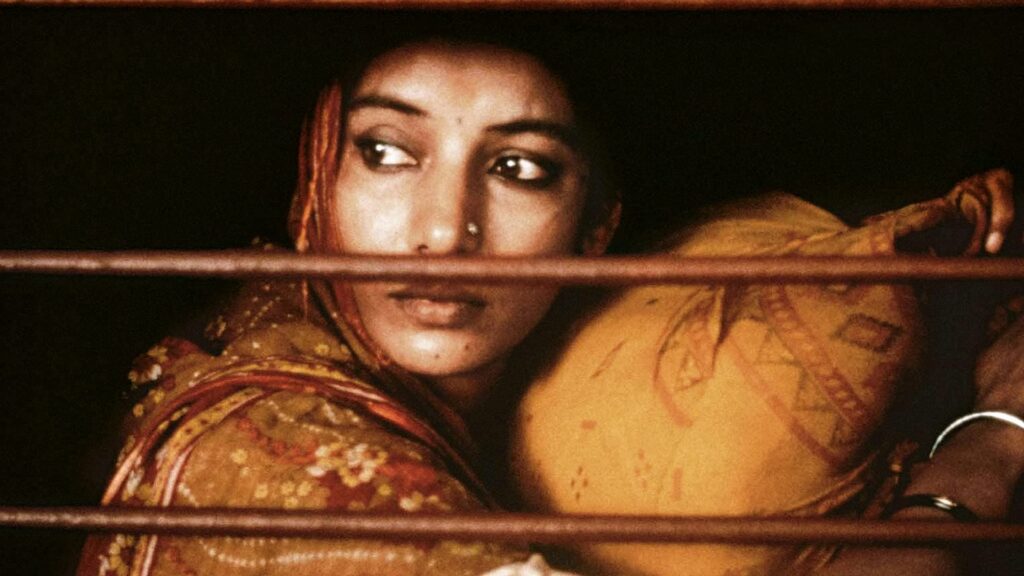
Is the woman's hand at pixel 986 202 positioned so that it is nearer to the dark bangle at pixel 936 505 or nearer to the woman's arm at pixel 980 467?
the woman's arm at pixel 980 467

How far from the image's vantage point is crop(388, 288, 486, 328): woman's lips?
3.45 ft

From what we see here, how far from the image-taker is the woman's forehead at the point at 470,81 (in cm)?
104

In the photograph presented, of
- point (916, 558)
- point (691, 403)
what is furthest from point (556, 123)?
point (916, 558)

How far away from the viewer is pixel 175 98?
1068mm

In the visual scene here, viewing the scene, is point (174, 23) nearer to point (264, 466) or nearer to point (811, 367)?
point (264, 466)

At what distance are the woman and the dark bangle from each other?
0.35m

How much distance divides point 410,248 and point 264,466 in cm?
24

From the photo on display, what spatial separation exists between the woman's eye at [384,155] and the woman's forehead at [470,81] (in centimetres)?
4

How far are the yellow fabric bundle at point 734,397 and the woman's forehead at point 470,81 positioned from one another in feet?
0.62

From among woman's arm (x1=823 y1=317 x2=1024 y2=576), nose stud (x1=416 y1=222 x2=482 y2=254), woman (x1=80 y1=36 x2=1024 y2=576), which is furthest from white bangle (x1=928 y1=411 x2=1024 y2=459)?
nose stud (x1=416 y1=222 x2=482 y2=254)

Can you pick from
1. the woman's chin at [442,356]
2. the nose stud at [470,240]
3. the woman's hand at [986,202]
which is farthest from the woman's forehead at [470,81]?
the woman's hand at [986,202]

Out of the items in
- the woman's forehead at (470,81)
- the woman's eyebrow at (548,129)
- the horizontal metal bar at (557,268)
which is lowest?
the horizontal metal bar at (557,268)

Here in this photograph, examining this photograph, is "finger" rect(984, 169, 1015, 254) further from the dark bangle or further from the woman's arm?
the dark bangle

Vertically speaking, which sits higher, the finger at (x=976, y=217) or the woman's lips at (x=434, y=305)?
the finger at (x=976, y=217)
